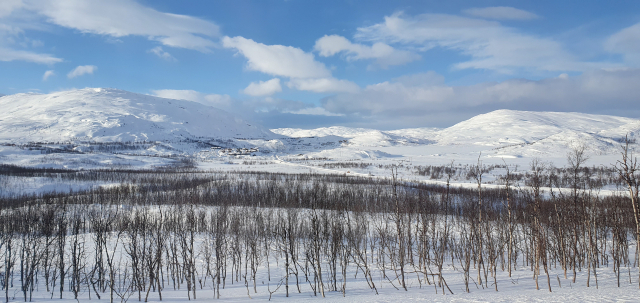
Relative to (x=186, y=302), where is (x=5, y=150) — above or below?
above

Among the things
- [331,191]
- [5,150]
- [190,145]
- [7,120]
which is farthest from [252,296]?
[7,120]

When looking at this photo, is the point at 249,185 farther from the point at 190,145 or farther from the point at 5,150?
the point at 190,145

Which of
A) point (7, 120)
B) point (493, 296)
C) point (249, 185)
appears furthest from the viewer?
point (7, 120)

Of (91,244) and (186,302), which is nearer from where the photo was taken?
(186,302)

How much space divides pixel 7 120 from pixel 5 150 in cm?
14506

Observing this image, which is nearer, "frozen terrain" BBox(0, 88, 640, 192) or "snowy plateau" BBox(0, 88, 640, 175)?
"frozen terrain" BBox(0, 88, 640, 192)

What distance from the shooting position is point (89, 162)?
79.4 meters

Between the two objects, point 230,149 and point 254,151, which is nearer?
point 254,151

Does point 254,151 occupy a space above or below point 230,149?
below

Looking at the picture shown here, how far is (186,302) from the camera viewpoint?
10.3 metres

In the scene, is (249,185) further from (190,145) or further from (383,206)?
(190,145)

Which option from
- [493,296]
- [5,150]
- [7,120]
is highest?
[7,120]

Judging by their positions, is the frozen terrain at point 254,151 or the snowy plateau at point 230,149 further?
the snowy plateau at point 230,149

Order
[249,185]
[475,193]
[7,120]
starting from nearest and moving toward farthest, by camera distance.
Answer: [475,193]
[249,185]
[7,120]
